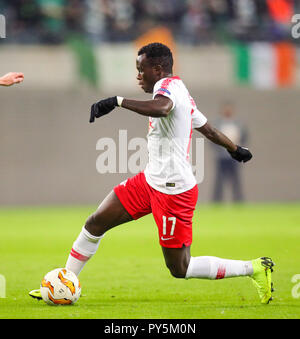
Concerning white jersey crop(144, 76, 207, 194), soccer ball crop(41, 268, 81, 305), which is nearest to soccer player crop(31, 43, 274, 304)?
white jersey crop(144, 76, 207, 194)

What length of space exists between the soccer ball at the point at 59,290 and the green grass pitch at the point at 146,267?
92mm

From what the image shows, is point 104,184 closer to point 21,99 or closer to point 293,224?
point 21,99

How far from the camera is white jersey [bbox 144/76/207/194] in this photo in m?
6.56

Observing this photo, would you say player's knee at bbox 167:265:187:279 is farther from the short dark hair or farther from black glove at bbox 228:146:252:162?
the short dark hair

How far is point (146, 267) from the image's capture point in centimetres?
949

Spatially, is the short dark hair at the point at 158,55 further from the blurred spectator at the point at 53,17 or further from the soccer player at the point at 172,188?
the blurred spectator at the point at 53,17

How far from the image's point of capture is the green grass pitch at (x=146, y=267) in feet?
21.3

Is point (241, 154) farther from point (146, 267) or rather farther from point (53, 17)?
point (53, 17)

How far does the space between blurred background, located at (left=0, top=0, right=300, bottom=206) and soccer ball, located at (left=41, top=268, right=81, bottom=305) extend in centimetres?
1279

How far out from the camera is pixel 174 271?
21.9 ft

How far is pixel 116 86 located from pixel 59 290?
48.7 feet

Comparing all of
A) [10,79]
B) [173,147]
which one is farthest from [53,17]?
[173,147]
